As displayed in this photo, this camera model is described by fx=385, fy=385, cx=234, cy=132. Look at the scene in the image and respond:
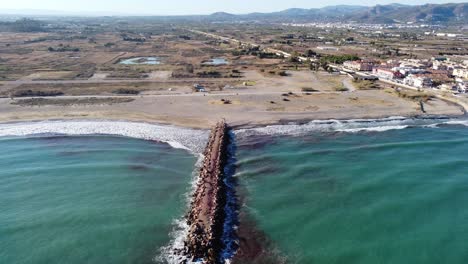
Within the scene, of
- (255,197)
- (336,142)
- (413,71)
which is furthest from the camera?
(413,71)

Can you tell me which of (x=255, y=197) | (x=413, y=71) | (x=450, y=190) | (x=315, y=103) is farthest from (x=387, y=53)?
(x=255, y=197)

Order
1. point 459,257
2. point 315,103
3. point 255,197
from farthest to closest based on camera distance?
point 315,103 < point 255,197 < point 459,257

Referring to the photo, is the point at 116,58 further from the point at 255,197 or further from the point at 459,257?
the point at 459,257

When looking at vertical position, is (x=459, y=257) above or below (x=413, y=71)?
below

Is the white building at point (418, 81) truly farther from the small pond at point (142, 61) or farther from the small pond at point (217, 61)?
the small pond at point (142, 61)

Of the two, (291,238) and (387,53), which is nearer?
(291,238)

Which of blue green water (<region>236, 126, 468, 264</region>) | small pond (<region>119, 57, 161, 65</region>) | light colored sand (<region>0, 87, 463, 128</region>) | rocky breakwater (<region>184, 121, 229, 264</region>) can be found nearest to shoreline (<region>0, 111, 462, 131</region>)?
light colored sand (<region>0, 87, 463, 128</region>)

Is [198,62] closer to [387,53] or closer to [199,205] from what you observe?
[387,53]

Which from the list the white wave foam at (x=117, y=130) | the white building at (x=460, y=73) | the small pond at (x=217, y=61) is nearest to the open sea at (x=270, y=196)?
the white wave foam at (x=117, y=130)

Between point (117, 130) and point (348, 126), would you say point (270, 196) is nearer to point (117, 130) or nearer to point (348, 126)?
point (348, 126)
